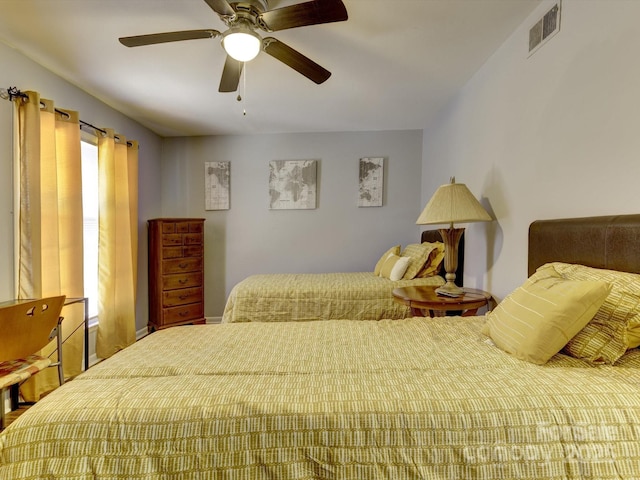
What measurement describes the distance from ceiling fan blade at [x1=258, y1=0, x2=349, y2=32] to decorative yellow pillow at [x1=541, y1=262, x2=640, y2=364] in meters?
1.59

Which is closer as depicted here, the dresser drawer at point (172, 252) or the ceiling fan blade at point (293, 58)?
the ceiling fan blade at point (293, 58)

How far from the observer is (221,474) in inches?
33.2

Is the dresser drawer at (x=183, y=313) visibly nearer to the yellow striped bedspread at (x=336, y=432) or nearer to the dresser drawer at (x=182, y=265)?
the dresser drawer at (x=182, y=265)

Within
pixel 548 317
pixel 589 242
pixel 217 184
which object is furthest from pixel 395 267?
pixel 217 184

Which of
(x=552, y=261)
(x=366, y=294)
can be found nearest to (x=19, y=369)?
(x=366, y=294)

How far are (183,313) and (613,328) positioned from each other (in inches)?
148

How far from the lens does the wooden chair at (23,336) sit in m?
1.61

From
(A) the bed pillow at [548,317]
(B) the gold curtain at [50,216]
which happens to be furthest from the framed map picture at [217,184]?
(A) the bed pillow at [548,317]

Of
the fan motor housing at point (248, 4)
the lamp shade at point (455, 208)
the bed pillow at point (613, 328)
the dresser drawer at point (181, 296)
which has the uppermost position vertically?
the fan motor housing at point (248, 4)

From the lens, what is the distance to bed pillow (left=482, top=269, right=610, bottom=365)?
3.56 feet

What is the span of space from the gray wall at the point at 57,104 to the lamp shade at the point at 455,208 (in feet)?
9.38

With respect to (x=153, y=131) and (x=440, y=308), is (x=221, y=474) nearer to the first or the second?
(x=440, y=308)

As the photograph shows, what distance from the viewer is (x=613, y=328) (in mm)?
1109

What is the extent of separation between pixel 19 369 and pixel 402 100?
3.47m
